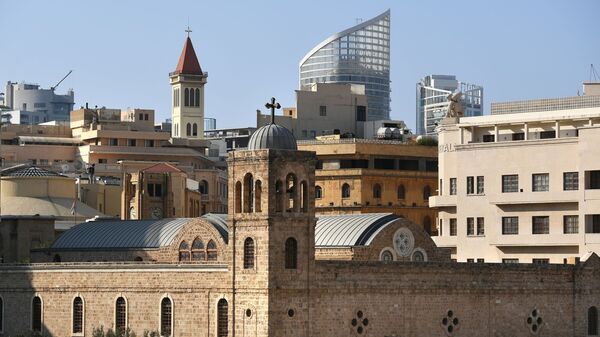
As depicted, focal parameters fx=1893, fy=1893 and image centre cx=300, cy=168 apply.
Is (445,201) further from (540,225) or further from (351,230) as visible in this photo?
(351,230)

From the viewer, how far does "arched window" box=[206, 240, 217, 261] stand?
290 ft

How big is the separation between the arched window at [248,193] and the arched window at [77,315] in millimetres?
12154

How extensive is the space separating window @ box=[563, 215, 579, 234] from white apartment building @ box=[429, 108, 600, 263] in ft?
0.17

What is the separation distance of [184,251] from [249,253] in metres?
12.7

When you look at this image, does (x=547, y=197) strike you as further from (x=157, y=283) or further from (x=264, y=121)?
(x=264, y=121)

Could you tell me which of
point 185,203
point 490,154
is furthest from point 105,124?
point 490,154

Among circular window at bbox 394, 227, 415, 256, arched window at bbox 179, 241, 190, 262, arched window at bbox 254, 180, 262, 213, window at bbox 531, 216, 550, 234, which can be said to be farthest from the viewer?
window at bbox 531, 216, 550, 234

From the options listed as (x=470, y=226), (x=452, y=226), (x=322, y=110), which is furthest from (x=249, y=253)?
(x=322, y=110)

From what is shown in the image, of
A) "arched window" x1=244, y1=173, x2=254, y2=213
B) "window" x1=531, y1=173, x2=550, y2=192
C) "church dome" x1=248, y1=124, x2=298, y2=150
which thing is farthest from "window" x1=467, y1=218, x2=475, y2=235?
"arched window" x1=244, y1=173, x2=254, y2=213

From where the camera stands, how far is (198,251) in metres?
89.4

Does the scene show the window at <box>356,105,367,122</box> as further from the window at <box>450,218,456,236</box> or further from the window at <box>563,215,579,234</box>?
the window at <box>563,215,579,234</box>

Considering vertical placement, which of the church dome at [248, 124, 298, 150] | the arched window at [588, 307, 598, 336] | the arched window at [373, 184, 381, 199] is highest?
the church dome at [248, 124, 298, 150]

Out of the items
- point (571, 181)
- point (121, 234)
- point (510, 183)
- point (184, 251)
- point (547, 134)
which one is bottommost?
point (184, 251)

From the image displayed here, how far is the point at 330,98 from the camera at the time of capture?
156000 millimetres
